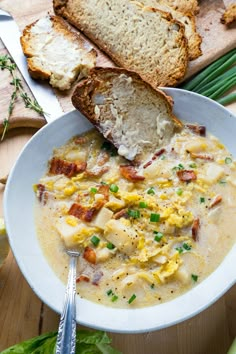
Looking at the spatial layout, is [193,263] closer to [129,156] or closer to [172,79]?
[129,156]

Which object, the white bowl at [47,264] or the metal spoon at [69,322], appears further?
the white bowl at [47,264]

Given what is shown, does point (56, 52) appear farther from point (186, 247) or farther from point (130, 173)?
point (186, 247)

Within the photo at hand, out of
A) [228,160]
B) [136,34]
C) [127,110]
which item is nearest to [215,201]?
[228,160]

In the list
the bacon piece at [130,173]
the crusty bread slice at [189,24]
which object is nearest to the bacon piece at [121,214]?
the bacon piece at [130,173]

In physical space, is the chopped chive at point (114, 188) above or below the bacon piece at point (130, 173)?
below

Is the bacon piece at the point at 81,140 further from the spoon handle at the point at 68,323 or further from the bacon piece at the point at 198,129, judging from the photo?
A: the spoon handle at the point at 68,323

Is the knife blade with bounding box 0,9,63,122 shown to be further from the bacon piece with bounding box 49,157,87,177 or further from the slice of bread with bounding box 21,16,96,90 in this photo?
the bacon piece with bounding box 49,157,87,177
